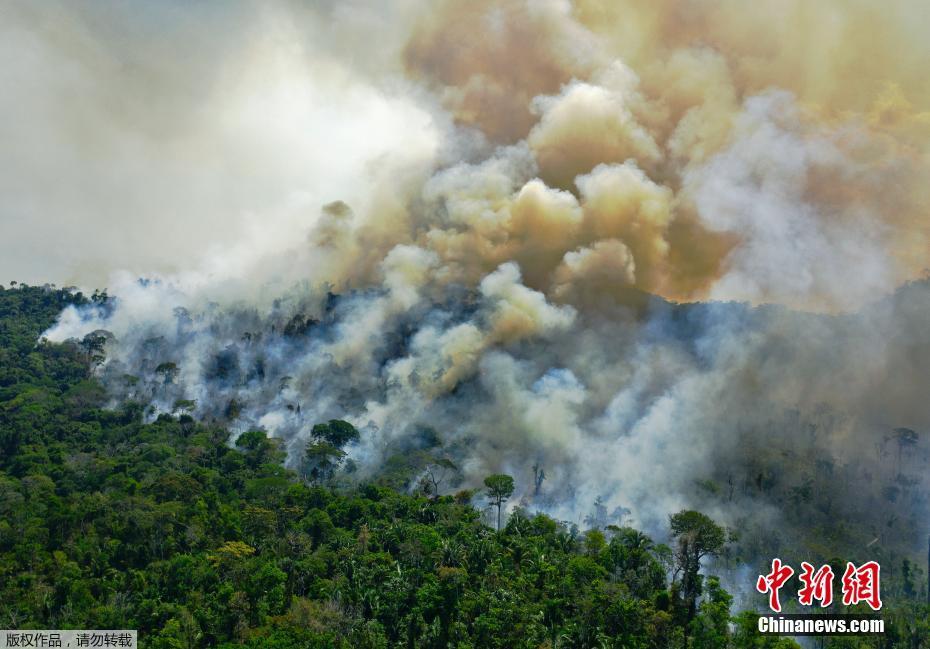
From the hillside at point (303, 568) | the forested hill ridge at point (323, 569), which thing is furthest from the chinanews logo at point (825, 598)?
the hillside at point (303, 568)

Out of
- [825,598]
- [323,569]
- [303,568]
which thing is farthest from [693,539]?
[303,568]

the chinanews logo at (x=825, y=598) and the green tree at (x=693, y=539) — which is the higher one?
the green tree at (x=693, y=539)

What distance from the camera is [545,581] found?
60281 mm

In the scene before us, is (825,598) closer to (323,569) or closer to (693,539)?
(693,539)

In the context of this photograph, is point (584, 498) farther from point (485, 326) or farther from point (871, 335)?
point (871, 335)

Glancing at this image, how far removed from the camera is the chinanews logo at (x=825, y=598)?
163 feet

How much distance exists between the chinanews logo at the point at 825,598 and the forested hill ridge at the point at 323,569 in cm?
181

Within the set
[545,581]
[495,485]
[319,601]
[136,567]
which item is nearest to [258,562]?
[319,601]

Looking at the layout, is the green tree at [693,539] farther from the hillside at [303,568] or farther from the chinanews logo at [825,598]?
the chinanews logo at [825,598]

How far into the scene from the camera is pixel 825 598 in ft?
172

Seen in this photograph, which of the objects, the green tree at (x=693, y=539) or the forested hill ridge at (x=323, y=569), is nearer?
the forested hill ridge at (x=323, y=569)

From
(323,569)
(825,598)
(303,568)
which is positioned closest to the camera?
(825,598)

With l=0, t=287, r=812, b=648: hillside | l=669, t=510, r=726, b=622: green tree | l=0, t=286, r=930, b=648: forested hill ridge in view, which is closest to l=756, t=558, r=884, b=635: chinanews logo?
l=0, t=286, r=930, b=648: forested hill ridge

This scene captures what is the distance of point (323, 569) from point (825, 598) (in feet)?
128
